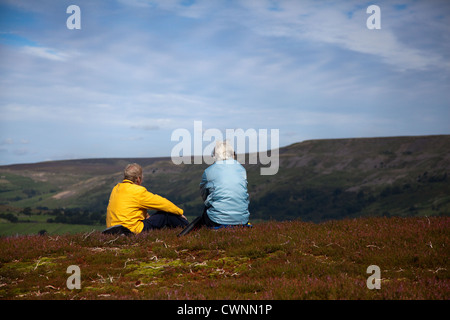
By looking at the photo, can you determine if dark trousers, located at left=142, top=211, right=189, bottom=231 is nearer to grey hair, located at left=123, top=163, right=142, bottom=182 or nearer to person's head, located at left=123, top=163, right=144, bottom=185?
person's head, located at left=123, top=163, right=144, bottom=185

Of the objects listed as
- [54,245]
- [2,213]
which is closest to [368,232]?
[54,245]

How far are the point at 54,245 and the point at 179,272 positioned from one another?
4.54 m

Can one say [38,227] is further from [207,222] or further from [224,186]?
[224,186]

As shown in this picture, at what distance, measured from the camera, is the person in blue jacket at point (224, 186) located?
11.3 m

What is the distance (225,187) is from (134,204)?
2.82 m

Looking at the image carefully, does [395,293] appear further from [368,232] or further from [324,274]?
[368,232]

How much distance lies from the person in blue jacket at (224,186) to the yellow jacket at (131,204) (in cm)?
135

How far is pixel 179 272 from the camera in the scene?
8.77m

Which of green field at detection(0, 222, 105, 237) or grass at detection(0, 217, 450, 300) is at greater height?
grass at detection(0, 217, 450, 300)

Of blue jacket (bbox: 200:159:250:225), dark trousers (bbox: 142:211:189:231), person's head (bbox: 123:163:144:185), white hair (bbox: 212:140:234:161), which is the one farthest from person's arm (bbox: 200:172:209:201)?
person's head (bbox: 123:163:144:185)

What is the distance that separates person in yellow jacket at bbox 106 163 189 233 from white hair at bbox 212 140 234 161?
6.79 ft

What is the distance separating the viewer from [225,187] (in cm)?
1130

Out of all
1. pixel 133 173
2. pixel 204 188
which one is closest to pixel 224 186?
pixel 204 188

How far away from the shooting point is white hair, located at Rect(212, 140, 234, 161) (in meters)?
11.4
